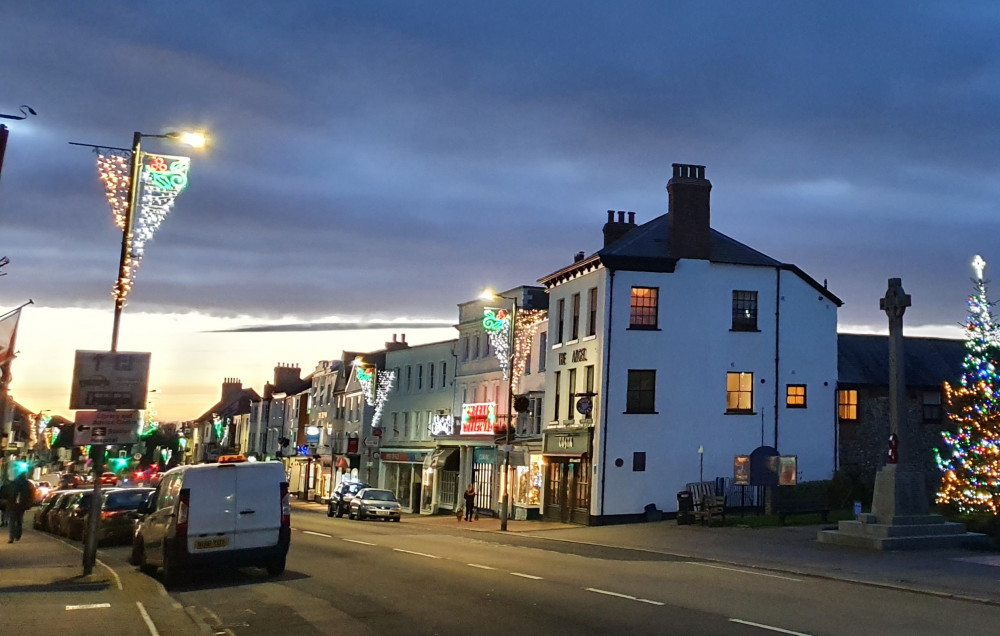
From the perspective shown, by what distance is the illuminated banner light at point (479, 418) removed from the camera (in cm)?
4941

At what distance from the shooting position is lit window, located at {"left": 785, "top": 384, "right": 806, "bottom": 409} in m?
40.9

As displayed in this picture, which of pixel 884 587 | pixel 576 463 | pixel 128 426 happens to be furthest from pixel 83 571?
pixel 576 463

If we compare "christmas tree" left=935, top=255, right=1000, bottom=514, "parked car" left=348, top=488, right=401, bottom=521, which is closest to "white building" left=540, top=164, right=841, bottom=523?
"parked car" left=348, top=488, right=401, bottom=521

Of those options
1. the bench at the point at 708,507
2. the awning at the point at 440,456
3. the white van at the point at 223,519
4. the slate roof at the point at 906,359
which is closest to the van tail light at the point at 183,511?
the white van at the point at 223,519

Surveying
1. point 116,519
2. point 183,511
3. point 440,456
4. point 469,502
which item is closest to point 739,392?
point 469,502

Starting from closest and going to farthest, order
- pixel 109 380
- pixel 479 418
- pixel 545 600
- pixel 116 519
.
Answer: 1. pixel 545 600
2. pixel 109 380
3. pixel 116 519
4. pixel 479 418

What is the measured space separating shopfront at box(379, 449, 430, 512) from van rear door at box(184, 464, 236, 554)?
135 feet

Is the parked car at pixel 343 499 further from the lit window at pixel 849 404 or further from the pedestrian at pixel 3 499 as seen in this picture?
the lit window at pixel 849 404

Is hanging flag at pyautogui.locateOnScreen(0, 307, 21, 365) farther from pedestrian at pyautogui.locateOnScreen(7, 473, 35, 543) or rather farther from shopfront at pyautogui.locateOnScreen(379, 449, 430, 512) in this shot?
shopfront at pyautogui.locateOnScreen(379, 449, 430, 512)

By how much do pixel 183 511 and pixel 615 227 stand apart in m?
31.3

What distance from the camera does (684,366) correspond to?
131 ft

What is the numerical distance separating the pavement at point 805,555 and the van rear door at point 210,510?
10.8 metres

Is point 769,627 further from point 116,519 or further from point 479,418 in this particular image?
point 479,418

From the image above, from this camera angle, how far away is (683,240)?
40625 millimetres
